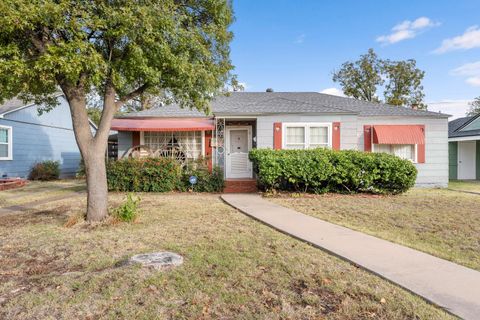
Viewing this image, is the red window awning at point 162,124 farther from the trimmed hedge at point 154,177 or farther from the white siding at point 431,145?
the white siding at point 431,145

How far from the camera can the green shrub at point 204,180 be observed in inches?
482

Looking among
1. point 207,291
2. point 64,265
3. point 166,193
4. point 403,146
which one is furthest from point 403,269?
point 403,146

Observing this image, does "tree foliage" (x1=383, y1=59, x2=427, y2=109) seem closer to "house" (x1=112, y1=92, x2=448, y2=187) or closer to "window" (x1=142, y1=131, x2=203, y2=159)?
"house" (x1=112, y1=92, x2=448, y2=187)

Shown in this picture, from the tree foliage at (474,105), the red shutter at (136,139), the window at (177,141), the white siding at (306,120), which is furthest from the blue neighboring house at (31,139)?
the tree foliage at (474,105)

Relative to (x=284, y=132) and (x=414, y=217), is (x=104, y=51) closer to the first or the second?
(x=284, y=132)

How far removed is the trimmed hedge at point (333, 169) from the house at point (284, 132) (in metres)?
1.97

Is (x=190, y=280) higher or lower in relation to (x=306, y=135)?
lower

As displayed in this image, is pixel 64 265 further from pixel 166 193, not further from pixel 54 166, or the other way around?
pixel 54 166

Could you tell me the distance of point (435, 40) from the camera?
18.7 meters

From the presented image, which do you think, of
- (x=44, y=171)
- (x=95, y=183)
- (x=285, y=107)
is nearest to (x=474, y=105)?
(x=285, y=107)

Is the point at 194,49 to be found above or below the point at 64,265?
above

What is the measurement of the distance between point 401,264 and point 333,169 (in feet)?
22.8

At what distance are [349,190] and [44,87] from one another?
10074mm

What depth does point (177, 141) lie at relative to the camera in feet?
48.9
